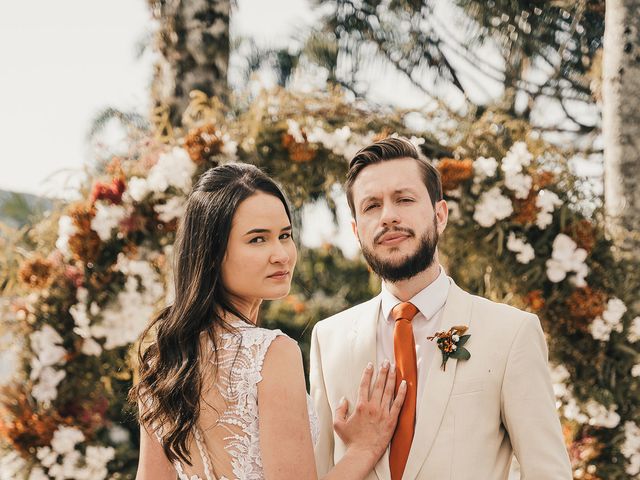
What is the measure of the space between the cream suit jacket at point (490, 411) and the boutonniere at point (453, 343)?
0.02 metres

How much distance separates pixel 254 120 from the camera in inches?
181

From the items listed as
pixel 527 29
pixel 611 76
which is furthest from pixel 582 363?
pixel 527 29

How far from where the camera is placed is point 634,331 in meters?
4.28

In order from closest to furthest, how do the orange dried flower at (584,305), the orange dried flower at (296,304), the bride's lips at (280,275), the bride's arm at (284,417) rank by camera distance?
the bride's arm at (284,417) → the bride's lips at (280,275) → the orange dried flower at (584,305) → the orange dried flower at (296,304)

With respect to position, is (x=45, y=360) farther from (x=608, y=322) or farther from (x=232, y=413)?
(x=608, y=322)

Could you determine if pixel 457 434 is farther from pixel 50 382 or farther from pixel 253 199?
pixel 50 382

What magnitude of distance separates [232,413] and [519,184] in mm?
2669

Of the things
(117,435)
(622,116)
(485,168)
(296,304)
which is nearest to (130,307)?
(117,435)

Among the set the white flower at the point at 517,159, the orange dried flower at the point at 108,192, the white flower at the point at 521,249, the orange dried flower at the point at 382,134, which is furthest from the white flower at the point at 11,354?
the white flower at the point at 517,159

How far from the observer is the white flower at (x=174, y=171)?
4.43 meters

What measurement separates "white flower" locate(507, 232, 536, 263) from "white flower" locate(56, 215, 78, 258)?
95.8 inches

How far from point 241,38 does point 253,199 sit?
9.89 metres

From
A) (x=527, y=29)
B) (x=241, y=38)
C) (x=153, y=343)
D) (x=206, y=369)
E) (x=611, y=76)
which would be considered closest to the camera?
(x=206, y=369)

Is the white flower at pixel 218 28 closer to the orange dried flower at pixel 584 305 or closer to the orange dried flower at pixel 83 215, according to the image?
the orange dried flower at pixel 83 215
